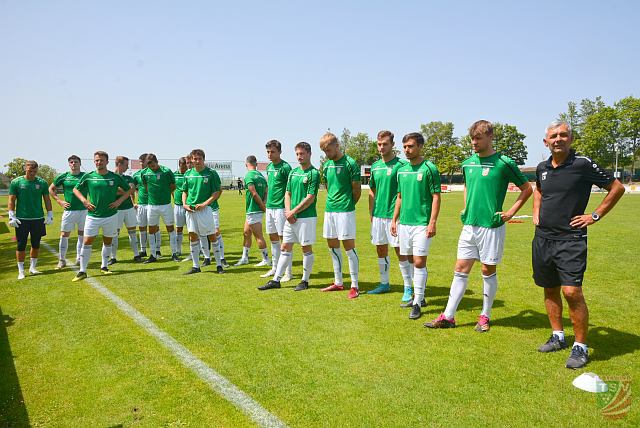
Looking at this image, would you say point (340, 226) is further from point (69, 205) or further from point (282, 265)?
point (69, 205)

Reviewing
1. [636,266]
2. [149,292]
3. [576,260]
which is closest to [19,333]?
[149,292]

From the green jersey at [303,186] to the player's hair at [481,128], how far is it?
275 centimetres

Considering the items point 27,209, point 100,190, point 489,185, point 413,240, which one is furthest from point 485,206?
point 27,209

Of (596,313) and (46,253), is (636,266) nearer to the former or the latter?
(596,313)

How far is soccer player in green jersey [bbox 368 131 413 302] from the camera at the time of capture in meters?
6.13

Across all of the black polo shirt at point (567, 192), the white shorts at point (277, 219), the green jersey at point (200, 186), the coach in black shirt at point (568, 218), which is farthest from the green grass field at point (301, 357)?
the green jersey at point (200, 186)

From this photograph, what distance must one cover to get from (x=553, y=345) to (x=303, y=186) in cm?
421

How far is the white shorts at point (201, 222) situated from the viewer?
823 cm

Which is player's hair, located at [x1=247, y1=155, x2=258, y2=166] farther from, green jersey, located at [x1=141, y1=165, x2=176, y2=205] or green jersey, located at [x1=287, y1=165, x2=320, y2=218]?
green jersey, located at [x1=287, y1=165, x2=320, y2=218]

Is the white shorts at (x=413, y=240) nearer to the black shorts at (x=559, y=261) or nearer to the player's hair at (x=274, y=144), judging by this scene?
the black shorts at (x=559, y=261)

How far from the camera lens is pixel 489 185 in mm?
4809

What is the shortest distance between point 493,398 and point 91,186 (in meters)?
8.01

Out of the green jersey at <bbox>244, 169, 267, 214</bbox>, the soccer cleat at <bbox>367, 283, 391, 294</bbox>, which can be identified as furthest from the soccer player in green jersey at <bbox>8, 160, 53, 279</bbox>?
the soccer cleat at <bbox>367, 283, 391, 294</bbox>

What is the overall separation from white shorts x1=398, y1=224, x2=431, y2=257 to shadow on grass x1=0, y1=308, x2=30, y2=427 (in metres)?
4.39
